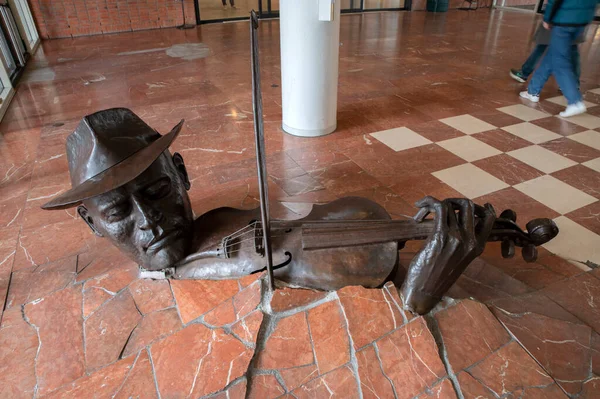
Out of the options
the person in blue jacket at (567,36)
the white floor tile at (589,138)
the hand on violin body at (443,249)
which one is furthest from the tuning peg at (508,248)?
the person in blue jacket at (567,36)

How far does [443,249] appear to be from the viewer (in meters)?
1.01

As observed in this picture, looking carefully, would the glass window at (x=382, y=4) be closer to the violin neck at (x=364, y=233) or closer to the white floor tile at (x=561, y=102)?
the white floor tile at (x=561, y=102)

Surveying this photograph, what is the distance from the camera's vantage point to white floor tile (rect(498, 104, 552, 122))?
141 inches

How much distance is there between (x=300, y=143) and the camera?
10.1 ft

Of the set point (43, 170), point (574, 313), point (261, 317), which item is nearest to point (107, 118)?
point (261, 317)

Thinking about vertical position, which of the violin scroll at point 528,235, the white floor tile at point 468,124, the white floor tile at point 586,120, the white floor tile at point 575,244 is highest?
the violin scroll at point 528,235

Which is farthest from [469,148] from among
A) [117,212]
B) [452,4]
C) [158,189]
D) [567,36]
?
[452,4]

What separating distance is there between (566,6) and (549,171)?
1754 mm

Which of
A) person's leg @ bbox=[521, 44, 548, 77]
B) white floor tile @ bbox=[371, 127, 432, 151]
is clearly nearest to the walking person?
person's leg @ bbox=[521, 44, 548, 77]

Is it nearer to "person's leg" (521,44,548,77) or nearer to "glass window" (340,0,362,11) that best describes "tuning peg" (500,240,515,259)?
"person's leg" (521,44,548,77)

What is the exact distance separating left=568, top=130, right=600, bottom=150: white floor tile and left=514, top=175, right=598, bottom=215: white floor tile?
796mm

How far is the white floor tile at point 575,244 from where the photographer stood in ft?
6.47

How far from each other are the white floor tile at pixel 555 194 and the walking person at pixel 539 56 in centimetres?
181

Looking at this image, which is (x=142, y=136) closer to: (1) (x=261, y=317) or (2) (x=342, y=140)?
(1) (x=261, y=317)
